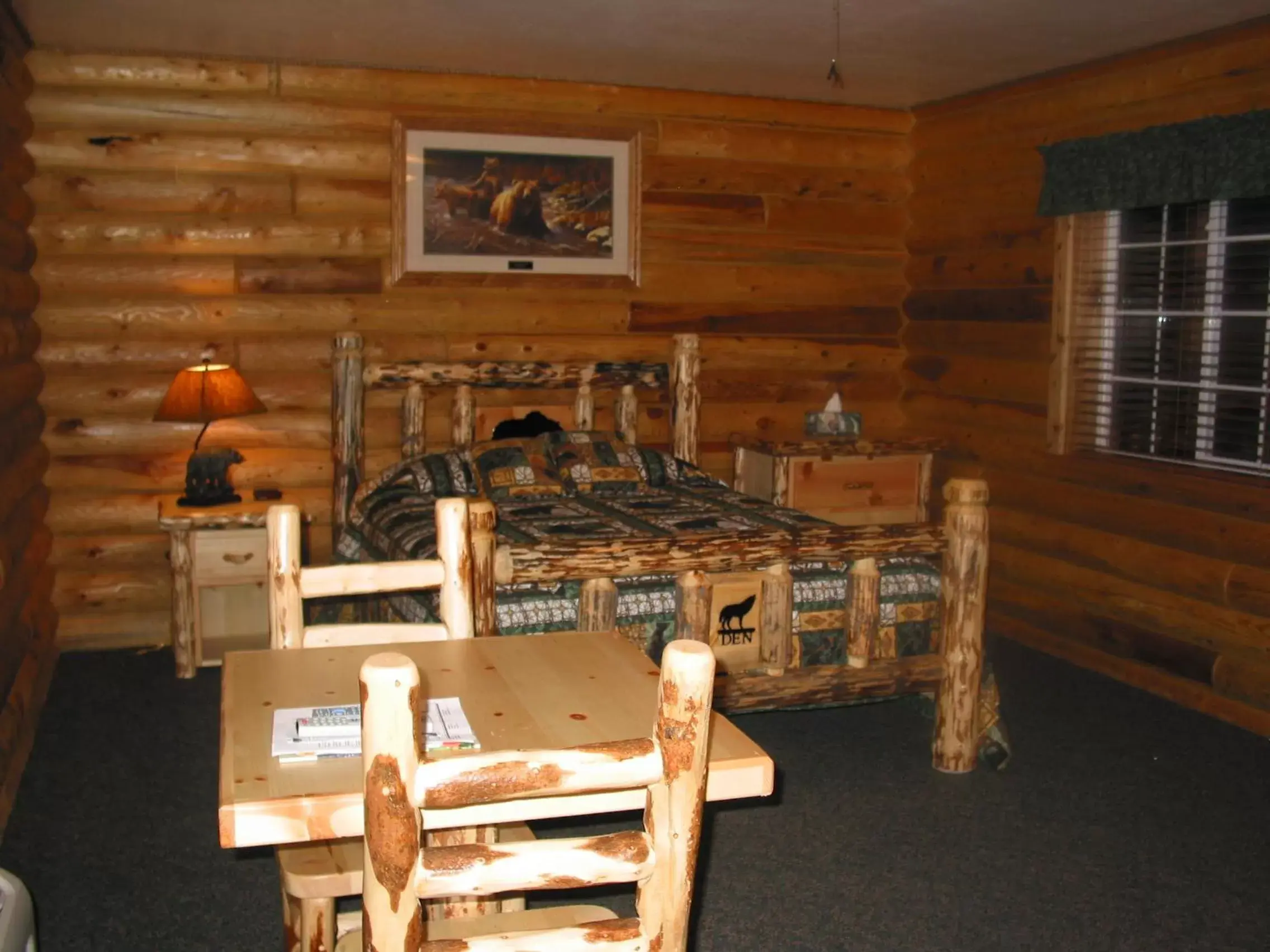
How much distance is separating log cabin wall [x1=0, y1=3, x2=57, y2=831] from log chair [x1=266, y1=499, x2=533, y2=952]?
166 centimetres

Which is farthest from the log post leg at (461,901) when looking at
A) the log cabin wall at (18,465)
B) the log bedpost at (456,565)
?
the log cabin wall at (18,465)

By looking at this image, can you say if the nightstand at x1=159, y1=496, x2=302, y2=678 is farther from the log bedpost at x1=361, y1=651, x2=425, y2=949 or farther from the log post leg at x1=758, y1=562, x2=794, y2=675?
the log bedpost at x1=361, y1=651, x2=425, y2=949

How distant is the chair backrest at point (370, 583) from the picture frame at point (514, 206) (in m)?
3.19

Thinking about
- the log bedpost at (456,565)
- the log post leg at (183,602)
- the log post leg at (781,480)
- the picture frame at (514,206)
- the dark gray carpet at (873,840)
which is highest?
the picture frame at (514,206)

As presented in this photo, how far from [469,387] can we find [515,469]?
580 millimetres

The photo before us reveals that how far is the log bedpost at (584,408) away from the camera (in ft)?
18.3

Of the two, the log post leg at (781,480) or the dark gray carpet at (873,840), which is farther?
the log post leg at (781,480)

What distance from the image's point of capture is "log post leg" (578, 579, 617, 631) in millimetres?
3389

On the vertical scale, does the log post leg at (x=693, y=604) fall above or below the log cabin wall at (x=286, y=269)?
below

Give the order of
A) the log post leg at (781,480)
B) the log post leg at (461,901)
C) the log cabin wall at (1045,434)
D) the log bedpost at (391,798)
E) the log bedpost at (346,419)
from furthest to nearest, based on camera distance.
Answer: the log post leg at (781,480) → the log bedpost at (346,419) → the log cabin wall at (1045,434) → the log post leg at (461,901) → the log bedpost at (391,798)

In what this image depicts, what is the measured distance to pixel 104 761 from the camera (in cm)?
391

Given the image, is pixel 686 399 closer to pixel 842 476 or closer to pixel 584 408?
pixel 584 408

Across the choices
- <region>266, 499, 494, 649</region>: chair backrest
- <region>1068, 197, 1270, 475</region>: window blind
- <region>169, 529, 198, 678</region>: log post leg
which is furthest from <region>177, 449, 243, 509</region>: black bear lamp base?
<region>1068, 197, 1270, 475</region>: window blind

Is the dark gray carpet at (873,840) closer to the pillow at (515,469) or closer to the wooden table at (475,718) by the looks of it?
the wooden table at (475,718)
